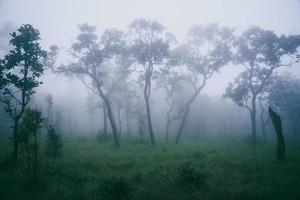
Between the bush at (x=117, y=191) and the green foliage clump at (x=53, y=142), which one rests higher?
the green foliage clump at (x=53, y=142)

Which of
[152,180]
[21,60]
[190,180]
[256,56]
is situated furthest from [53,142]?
[256,56]

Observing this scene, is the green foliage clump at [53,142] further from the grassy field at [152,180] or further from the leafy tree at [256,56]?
the leafy tree at [256,56]

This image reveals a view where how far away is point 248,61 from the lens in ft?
128

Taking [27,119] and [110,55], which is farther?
[110,55]

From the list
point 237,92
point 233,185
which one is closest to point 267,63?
point 237,92

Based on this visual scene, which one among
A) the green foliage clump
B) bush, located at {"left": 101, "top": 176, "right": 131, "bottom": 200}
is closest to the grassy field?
bush, located at {"left": 101, "top": 176, "right": 131, "bottom": 200}

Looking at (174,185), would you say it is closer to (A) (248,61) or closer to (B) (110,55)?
(B) (110,55)

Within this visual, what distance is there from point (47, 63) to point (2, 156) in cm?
1242

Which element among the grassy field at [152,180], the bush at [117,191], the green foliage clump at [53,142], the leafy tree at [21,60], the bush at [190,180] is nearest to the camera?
the bush at [117,191]

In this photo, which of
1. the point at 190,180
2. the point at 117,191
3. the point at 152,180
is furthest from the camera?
the point at 152,180

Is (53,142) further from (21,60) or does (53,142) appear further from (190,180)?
(190,180)

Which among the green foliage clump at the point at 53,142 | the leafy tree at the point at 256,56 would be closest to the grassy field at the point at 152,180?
the green foliage clump at the point at 53,142

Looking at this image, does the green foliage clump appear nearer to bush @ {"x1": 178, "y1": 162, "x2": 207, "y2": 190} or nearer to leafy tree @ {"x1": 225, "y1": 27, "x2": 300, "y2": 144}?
bush @ {"x1": 178, "y1": 162, "x2": 207, "y2": 190}

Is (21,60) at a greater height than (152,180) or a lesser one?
greater
